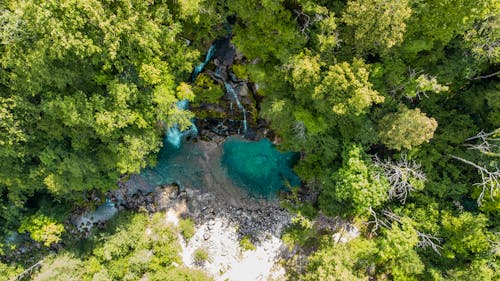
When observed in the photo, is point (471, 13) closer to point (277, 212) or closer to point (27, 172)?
point (277, 212)

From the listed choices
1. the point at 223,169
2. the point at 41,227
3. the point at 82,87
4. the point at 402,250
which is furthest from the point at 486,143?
the point at 41,227

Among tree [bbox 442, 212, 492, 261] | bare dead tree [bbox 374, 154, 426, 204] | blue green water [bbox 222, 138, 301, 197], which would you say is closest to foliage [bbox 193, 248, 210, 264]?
blue green water [bbox 222, 138, 301, 197]

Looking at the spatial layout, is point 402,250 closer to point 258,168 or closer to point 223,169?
point 258,168

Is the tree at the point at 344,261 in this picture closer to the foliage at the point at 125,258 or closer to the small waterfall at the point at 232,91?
the foliage at the point at 125,258

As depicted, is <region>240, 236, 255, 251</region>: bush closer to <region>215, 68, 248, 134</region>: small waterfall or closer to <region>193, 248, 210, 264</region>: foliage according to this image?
<region>193, 248, 210, 264</region>: foliage

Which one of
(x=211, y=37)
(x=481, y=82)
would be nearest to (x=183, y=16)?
(x=211, y=37)

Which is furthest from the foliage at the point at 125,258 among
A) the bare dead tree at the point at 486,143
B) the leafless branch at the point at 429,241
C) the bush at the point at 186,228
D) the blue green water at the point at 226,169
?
the bare dead tree at the point at 486,143
